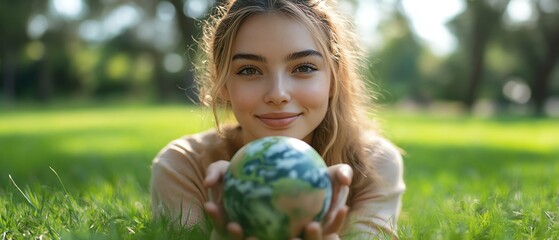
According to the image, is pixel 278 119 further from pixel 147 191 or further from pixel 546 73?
pixel 546 73

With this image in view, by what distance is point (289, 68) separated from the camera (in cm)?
272

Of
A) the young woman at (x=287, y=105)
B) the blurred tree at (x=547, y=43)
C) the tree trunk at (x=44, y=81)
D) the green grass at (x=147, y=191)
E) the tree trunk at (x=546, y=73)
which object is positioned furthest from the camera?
the tree trunk at (x=44, y=81)

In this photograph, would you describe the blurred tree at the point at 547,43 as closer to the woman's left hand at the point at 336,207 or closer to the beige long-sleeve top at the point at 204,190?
the beige long-sleeve top at the point at 204,190

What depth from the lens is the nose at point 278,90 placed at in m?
2.64

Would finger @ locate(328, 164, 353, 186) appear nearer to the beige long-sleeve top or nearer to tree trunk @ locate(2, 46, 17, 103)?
the beige long-sleeve top

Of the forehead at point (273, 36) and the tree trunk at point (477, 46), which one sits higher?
the forehead at point (273, 36)

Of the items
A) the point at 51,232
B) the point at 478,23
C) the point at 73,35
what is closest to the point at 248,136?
the point at 51,232

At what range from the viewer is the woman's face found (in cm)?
270

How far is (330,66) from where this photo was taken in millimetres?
2947

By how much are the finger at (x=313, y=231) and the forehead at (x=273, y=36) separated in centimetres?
95

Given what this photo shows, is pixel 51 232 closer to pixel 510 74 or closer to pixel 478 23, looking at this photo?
pixel 478 23

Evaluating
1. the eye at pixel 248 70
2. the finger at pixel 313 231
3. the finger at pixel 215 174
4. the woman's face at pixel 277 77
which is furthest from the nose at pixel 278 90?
the finger at pixel 313 231

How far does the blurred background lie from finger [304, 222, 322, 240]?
88.2 ft

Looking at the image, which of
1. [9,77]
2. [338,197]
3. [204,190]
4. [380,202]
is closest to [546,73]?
[380,202]
